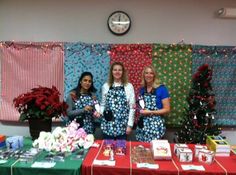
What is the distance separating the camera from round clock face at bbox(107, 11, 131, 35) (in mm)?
3648

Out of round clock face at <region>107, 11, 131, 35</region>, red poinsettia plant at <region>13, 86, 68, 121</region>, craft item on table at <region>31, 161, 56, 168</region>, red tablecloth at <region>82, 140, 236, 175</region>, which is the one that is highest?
round clock face at <region>107, 11, 131, 35</region>

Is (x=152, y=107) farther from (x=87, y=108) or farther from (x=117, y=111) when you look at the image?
(x=87, y=108)

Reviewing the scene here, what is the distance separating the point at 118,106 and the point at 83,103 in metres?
0.43

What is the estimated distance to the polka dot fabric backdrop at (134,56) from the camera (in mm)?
3613

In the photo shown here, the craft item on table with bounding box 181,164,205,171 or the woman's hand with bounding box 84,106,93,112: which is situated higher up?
the woman's hand with bounding box 84,106,93,112

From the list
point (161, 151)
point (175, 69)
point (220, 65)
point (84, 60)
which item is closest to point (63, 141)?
point (161, 151)

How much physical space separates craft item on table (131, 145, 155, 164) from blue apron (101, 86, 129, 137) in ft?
2.68

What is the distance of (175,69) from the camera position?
361cm

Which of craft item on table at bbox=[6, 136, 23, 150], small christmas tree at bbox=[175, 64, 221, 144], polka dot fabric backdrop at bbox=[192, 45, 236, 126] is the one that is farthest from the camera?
polka dot fabric backdrop at bbox=[192, 45, 236, 126]

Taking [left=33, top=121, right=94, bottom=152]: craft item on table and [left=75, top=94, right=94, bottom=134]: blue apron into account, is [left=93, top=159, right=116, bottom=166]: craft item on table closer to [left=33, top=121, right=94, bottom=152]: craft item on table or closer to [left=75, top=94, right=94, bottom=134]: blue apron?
[left=33, top=121, right=94, bottom=152]: craft item on table

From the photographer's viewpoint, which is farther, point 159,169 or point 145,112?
point 145,112

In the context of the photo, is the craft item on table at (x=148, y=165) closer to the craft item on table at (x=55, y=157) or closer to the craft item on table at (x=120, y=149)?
the craft item on table at (x=120, y=149)

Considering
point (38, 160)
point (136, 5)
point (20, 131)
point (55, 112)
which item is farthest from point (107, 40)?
point (38, 160)

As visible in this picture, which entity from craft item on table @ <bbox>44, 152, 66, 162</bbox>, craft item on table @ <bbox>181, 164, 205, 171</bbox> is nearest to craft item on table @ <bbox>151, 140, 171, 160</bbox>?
craft item on table @ <bbox>181, 164, 205, 171</bbox>
